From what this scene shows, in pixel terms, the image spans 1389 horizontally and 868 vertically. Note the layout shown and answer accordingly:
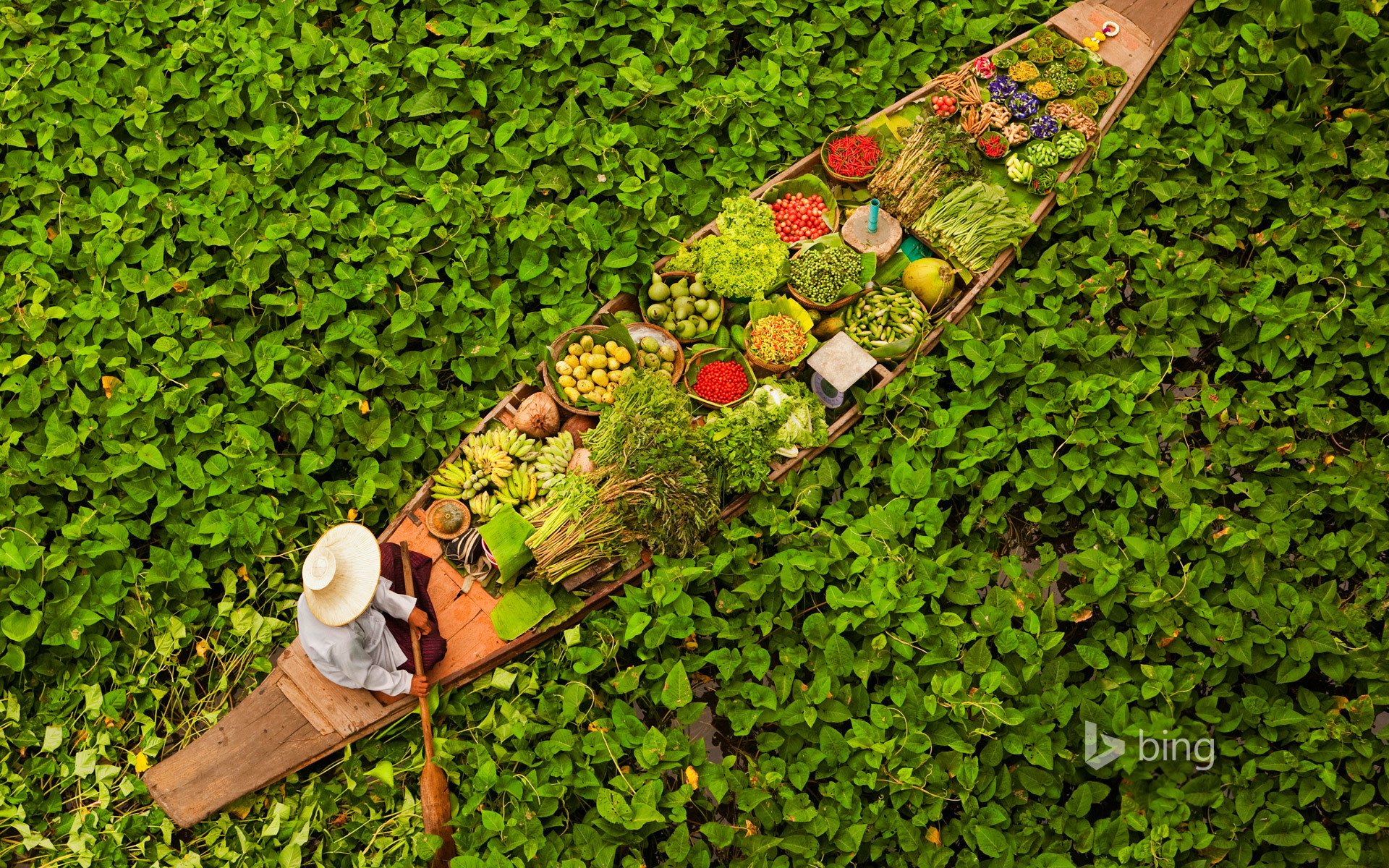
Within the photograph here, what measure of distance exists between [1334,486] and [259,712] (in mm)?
6183

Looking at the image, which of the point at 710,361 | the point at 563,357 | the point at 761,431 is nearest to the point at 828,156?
the point at 710,361

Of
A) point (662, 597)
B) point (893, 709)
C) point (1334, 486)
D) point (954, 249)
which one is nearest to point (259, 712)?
point (662, 597)

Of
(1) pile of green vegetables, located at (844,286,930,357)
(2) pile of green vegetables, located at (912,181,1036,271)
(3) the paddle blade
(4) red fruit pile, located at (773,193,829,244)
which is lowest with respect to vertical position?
(3) the paddle blade

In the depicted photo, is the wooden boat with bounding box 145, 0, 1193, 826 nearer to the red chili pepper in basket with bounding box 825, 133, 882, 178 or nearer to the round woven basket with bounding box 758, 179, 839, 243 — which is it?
the round woven basket with bounding box 758, 179, 839, 243

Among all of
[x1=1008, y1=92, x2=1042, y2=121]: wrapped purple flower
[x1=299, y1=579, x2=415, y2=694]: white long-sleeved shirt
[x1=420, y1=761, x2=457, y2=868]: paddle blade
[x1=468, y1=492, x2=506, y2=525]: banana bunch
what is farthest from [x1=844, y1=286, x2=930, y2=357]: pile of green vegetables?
[x1=420, y1=761, x2=457, y2=868]: paddle blade

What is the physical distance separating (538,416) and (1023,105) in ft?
13.0

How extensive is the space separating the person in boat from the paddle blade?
0.44 meters

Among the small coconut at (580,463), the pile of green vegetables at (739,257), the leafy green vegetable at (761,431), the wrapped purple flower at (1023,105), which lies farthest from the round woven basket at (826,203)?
the small coconut at (580,463)

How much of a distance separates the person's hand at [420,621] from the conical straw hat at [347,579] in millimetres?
430

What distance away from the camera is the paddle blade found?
435cm

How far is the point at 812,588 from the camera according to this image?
187 inches

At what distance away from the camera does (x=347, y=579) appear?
4066 mm

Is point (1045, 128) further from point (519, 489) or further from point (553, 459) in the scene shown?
point (519, 489)

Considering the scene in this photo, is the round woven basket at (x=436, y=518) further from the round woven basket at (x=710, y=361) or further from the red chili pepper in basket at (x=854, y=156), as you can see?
the red chili pepper in basket at (x=854, y=156)
